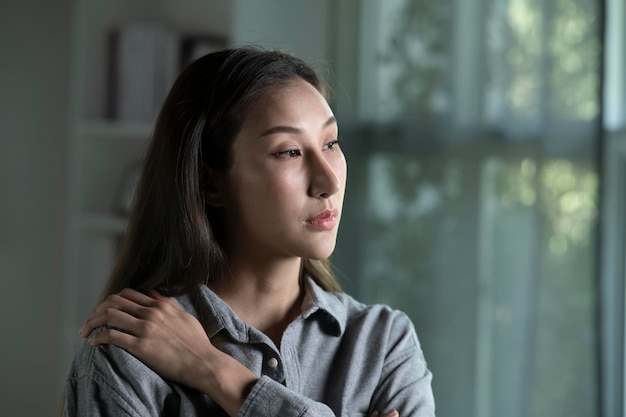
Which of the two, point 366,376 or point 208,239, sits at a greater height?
point 208,239

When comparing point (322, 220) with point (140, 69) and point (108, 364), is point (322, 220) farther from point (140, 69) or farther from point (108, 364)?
point (140, 69)

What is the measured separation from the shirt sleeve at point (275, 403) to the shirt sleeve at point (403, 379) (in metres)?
0.16

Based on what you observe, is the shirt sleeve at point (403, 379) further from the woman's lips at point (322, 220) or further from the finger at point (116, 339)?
the finger at point (116, 339)

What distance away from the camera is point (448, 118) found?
291cm

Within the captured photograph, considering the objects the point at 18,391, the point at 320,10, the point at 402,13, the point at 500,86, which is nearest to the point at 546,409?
the point at 500,86

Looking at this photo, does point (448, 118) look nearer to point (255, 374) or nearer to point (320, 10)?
point (320, 10)

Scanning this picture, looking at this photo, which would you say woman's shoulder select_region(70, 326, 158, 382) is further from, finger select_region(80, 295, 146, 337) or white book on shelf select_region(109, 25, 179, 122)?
white book on shelf select_region(109, 25, 179, 122)

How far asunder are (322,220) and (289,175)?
0.28 feet

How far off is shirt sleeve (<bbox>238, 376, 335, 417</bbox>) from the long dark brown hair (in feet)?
0.74

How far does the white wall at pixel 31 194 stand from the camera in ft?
12.9

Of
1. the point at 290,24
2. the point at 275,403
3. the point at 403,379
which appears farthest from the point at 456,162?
the point at 275,403

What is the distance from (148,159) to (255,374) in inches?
16.2

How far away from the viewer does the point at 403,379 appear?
1509mm

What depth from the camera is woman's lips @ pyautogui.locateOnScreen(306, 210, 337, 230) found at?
1399mm
